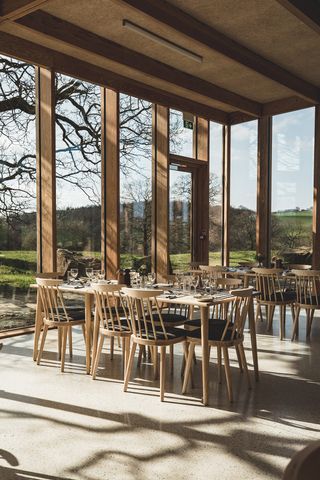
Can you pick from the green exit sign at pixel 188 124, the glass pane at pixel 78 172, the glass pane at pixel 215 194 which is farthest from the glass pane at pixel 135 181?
the glass pane at pixel 215 194

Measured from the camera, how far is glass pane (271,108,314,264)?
9.27 metres

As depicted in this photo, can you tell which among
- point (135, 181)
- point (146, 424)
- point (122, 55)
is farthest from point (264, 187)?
point (146, 424)

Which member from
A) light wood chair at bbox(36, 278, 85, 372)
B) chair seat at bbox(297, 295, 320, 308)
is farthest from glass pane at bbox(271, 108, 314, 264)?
light wood chair at bbox(36, 278, 85, 372)

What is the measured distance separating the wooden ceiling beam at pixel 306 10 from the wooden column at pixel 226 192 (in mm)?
4642

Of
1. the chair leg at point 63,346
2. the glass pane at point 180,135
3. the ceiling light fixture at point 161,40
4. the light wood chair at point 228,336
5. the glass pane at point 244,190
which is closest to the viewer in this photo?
the light wood chair at point 228,336

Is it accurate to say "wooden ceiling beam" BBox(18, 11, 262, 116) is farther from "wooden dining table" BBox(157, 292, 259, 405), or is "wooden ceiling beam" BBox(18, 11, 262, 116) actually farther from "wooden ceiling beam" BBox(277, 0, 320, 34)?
"wooden dining table" BBox(157, 292, 259, 405)

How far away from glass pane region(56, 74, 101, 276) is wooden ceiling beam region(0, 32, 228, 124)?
10.0 inches

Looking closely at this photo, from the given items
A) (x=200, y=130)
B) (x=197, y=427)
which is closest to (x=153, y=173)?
(x=200, y=130)

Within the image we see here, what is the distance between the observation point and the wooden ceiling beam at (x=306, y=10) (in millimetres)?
4786

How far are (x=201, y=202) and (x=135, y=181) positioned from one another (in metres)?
2.13

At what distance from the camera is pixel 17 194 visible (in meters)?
6.33

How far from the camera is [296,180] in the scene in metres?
9.42

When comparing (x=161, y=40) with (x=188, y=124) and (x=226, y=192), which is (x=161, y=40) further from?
(x=226, y=192)

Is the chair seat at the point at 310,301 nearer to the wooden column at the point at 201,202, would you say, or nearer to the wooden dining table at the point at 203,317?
the wooden dining table at the point at 203,317
